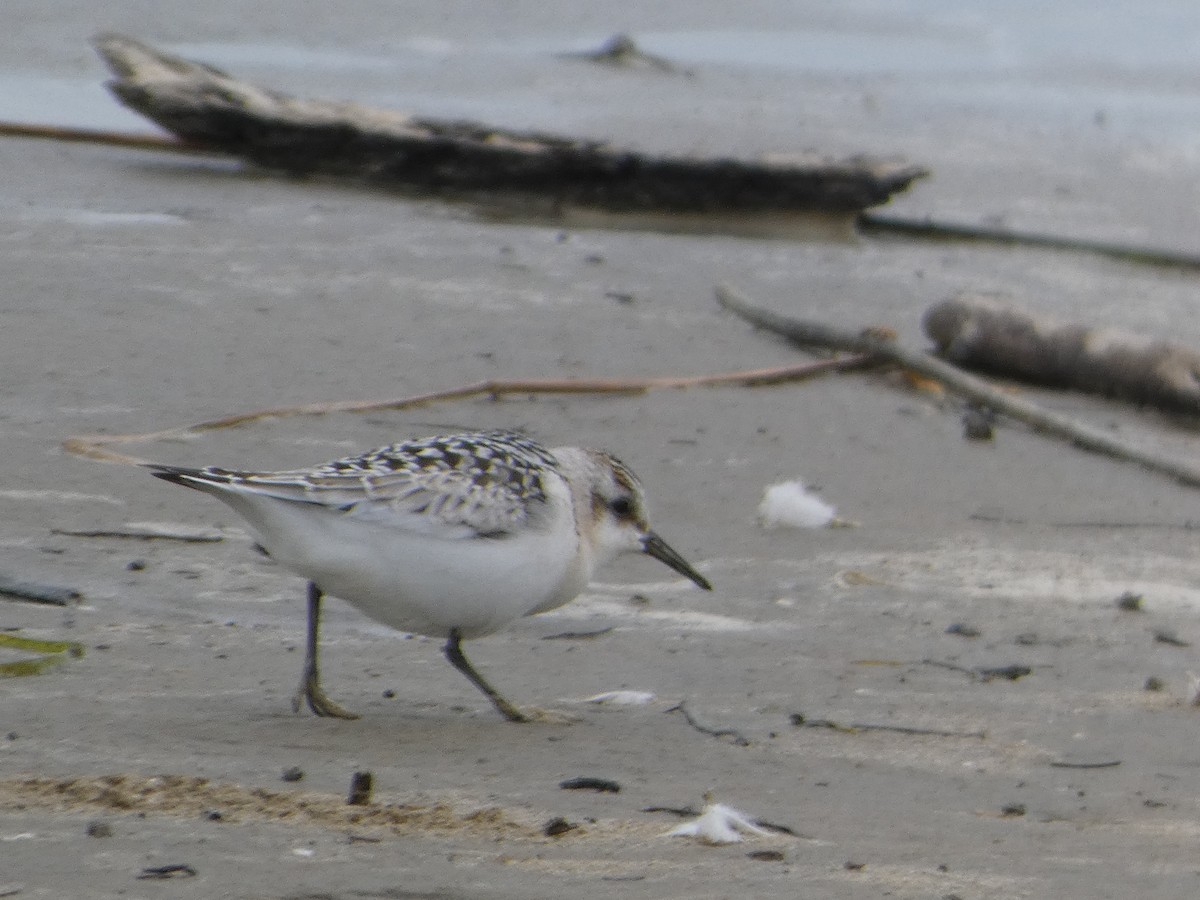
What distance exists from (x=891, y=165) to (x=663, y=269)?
1.37 metres

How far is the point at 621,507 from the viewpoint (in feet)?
17.4

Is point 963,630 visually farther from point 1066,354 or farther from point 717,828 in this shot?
point 1066,354

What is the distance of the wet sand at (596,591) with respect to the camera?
144 inches

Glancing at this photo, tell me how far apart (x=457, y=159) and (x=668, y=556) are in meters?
4.77

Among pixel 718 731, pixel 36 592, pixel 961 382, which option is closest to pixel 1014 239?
pixel 961 382

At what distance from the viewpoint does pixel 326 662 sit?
4.98m

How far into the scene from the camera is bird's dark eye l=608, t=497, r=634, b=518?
5.28 meters

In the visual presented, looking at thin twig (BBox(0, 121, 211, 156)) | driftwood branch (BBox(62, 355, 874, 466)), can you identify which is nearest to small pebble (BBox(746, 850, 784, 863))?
driftwood branch (BBox(62, 355, 874, 466))

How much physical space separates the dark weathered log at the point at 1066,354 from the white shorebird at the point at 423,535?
364 centimetres

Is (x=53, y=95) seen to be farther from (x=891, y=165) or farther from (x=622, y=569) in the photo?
(x=622, y=569)

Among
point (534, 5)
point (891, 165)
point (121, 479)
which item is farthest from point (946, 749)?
point (534, 5)

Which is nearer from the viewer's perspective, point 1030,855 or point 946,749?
point 1030,855

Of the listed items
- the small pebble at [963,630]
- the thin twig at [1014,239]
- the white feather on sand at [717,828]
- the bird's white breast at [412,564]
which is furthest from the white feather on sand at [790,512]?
the thin twig at [1014,239]

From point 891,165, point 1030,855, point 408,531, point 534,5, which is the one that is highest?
point 534,5
